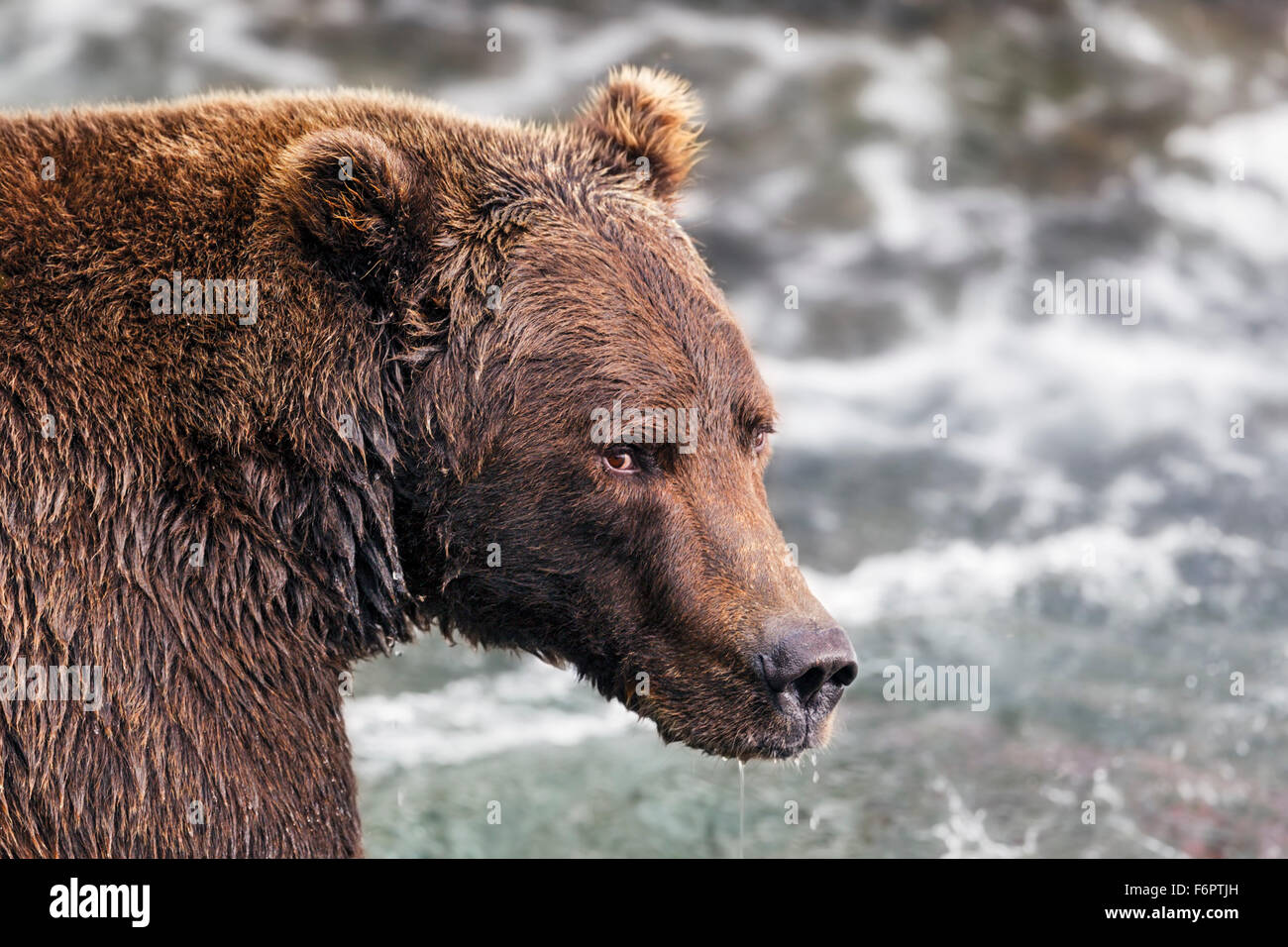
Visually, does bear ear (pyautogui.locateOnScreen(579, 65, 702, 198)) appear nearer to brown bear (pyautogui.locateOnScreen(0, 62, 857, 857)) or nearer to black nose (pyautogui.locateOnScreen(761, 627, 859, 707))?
brown bear (pyautogui.locateOnScreen(0, 62, 857, 857))

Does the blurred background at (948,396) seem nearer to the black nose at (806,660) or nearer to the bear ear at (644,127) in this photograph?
the black nose at (806,660)

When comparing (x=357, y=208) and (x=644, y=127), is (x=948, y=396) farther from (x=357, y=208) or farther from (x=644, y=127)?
(x=357, y=208)

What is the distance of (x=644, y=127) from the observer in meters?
4.95

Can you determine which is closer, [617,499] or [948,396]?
[617,499]

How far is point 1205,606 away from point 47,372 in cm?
909

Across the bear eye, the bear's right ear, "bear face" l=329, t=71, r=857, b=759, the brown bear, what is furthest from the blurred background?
the bear's right ear

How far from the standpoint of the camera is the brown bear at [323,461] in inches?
142

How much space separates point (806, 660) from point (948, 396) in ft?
30.9

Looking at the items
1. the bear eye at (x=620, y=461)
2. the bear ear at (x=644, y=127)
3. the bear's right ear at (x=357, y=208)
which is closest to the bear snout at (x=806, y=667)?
the bear eye at (x=620, y=461)

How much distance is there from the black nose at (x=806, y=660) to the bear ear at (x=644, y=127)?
188 cm

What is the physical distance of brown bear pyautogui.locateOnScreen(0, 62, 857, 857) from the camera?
11.8 feet

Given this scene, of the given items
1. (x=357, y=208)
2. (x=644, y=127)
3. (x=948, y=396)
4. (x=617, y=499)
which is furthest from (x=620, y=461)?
(x=948, y=396)
